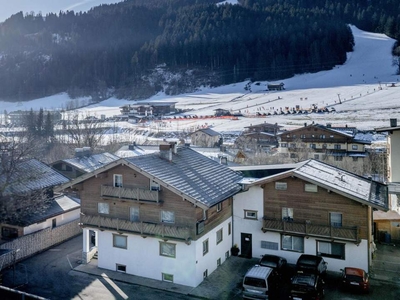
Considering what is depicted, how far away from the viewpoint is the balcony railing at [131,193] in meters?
22.4

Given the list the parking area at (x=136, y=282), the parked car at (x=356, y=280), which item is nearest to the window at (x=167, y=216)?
the parking area at (x=136, y=282)

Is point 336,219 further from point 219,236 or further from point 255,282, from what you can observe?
point 219,236

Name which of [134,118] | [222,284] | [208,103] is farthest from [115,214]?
[208,103]

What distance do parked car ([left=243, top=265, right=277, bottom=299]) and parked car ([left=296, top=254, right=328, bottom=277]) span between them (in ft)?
6.40

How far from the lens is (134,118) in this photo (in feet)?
412

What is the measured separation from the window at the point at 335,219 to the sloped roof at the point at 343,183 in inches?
65.1

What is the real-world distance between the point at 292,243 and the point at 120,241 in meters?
11.3

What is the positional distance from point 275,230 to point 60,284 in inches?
540

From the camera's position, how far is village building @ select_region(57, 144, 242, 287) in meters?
21.8

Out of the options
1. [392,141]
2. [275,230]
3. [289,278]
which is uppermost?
[392,141]

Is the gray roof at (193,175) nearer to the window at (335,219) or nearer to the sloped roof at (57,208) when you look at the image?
the window at (335,219)

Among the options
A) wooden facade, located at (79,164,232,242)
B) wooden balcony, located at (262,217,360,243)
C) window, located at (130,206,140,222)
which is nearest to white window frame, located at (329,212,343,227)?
wooden balcony, located at (262,217,360,243)

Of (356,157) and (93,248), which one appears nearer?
(93,248)

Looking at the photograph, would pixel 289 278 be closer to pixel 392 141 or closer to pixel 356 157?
pixel 392 141
